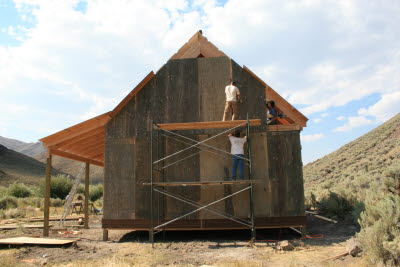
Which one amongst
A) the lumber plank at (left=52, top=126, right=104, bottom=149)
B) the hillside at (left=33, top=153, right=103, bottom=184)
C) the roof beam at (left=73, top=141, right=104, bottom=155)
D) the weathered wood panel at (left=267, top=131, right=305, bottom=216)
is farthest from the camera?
the hillside at (left=33, top=153, right=103, bottom=184)

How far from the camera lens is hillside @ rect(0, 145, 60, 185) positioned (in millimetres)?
Result: 42684

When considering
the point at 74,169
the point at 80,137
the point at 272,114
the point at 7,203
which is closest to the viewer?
the point at 272,114

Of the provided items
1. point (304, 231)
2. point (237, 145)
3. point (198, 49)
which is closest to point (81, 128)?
point (198, 49)

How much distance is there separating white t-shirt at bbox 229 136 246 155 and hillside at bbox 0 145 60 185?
1580 inches

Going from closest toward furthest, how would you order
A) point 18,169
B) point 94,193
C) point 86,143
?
point 86,143
point 94,193
point 18,169

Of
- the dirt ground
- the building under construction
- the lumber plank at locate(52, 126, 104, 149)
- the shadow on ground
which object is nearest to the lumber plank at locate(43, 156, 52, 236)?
the building under construction

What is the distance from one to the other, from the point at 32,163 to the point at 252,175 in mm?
55148

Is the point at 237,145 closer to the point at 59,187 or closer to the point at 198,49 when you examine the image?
the point at 198,49

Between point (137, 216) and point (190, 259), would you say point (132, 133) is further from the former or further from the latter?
point (190, 259)

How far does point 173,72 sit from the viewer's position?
10.1 meters

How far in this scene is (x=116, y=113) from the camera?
32.7 feet

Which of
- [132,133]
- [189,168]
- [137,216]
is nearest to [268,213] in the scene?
[189,168]

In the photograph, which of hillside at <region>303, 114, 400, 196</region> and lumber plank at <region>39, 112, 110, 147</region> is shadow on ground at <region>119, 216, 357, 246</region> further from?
hillside at <region>303, 114, 400, 196</region>

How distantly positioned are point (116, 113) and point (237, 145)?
3.95 metres
